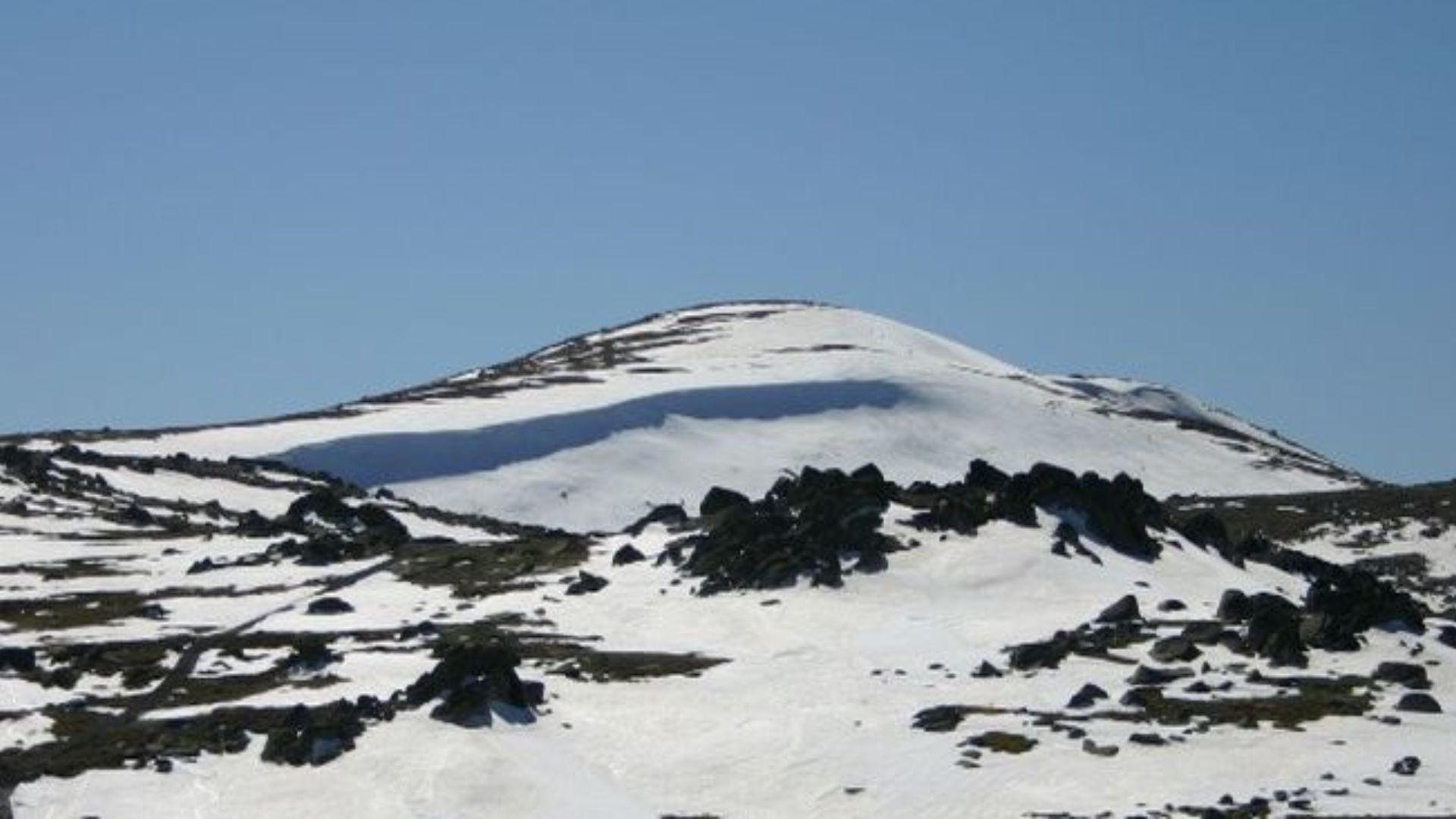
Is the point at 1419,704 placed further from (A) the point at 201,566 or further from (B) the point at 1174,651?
(A) the point at 201,566

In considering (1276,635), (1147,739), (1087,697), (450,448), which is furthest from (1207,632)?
(450,448)

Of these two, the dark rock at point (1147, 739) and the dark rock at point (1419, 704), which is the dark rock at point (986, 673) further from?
the dark rock at point (1419, 704)

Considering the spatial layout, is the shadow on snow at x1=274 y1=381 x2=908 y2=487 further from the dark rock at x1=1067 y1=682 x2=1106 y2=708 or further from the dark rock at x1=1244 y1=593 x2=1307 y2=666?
the dark rock at x1=1067 y1=682 x2=1106 y2=708

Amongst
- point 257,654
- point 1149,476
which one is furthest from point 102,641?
point 1149,476

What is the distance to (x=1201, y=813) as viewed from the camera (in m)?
48.7

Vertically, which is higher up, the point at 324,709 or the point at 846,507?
the point at 846,507

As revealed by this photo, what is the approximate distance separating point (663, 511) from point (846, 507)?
24467 mm

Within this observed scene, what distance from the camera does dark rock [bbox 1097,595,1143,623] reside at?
7938 centimetres

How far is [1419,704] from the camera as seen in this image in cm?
6269

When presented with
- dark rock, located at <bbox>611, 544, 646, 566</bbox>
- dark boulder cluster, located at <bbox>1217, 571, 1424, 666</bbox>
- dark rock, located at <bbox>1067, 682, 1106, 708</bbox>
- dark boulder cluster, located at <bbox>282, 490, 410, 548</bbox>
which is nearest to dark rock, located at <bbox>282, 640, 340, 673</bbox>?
dark rock, located at <bbox>611, 544, 646, 566</bbox>

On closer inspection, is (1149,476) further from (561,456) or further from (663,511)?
(663,511)

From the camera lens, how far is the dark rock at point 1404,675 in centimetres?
6719

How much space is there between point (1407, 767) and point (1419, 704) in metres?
10.7

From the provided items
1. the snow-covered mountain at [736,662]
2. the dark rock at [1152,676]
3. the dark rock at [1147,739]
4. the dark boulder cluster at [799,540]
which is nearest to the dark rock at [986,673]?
the snow-covered mountain at [736,662]
